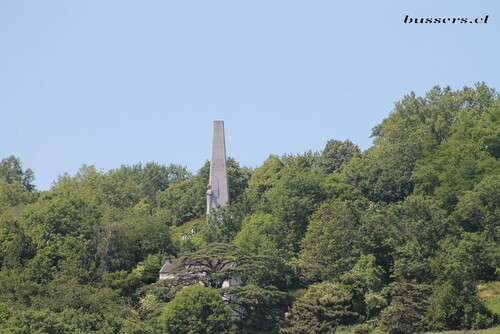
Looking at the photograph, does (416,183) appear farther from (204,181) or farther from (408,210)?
(204,181)

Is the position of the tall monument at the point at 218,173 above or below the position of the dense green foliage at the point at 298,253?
above

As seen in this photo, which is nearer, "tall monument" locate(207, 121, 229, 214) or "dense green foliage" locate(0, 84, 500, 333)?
"dense green foliage" locate(0, 84, 500, 333)

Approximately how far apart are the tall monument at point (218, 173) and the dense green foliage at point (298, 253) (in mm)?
1634

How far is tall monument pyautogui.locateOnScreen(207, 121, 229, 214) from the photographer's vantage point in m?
85.4

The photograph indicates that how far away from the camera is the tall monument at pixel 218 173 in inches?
3364

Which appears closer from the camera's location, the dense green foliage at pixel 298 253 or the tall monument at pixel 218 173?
→ the dense green foliage at pixel 298 253

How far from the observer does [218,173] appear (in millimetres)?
86562

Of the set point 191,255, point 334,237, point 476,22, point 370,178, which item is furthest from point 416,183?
point 476,22

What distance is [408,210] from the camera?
71500 millimetres

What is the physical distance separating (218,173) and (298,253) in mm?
13208

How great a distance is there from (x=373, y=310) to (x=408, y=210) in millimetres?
6392

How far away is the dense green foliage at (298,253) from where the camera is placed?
64875 millimetres

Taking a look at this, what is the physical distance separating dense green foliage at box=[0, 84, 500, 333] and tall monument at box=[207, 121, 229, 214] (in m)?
1.63

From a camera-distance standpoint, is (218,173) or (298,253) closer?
(298,253)
